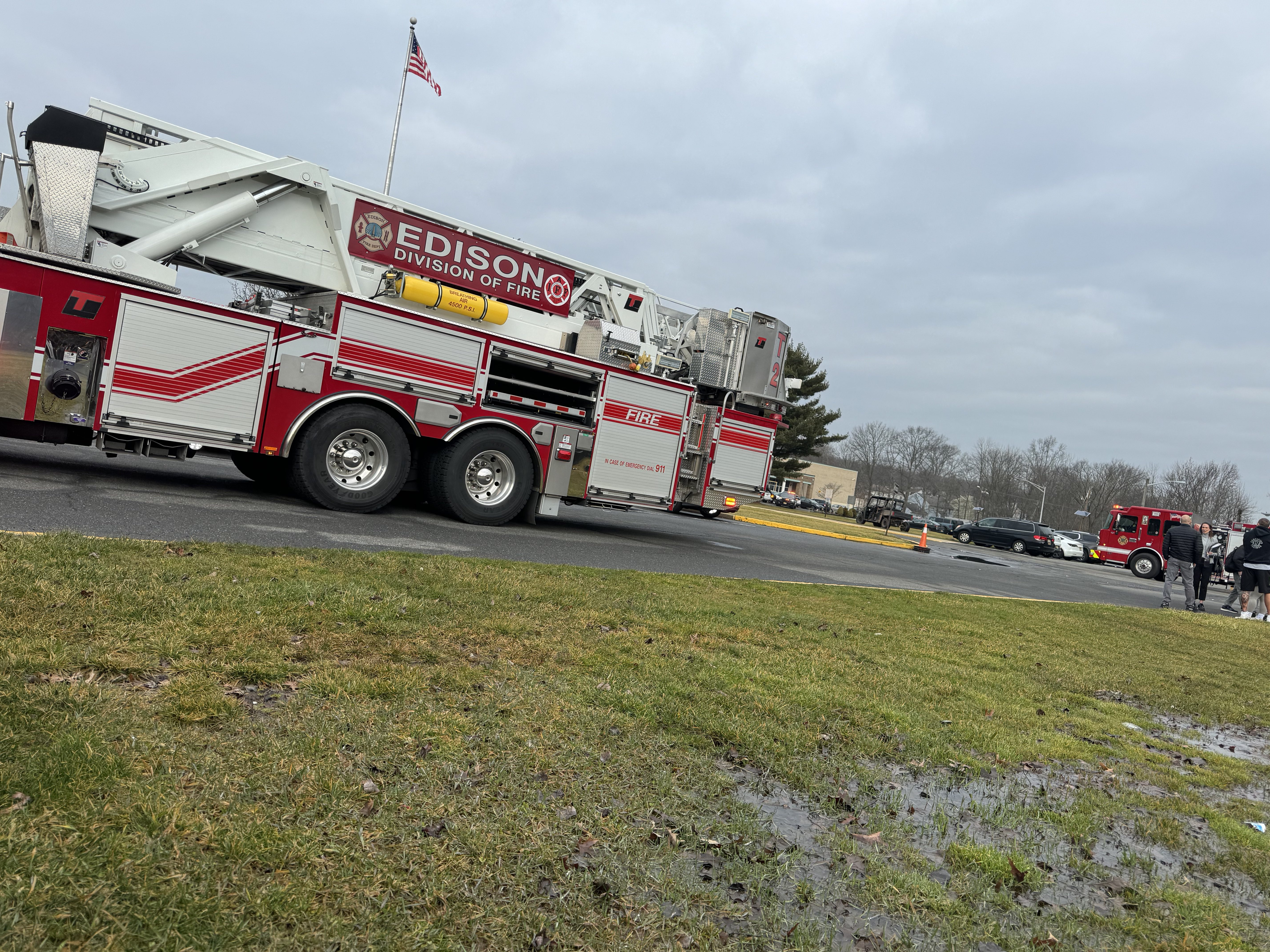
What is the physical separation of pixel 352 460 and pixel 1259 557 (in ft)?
48.1

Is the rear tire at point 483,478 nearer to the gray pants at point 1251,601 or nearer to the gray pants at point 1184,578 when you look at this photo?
the gray pants at point 1184,578

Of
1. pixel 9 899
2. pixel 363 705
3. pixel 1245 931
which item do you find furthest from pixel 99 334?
pixel 1245 931

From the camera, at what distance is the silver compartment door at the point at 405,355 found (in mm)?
9719

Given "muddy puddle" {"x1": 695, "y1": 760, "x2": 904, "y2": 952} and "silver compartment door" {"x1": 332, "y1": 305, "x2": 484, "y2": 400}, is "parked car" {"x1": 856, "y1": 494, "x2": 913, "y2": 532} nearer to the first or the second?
"silver compartment door" {"x1": 332, "y1": 305, "x2": 484, "y2": 400}

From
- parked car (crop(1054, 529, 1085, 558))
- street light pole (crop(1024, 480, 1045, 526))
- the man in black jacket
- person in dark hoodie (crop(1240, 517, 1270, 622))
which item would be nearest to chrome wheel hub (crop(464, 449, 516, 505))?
the man in black jacket

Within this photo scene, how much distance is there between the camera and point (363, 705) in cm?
348

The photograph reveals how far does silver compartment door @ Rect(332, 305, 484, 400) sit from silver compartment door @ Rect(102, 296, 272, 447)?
87cm

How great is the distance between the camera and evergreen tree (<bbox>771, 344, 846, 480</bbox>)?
172ft

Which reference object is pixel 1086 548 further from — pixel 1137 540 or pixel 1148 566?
pixel 1148 566

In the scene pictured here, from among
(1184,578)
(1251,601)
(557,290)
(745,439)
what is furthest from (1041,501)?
(557,290)

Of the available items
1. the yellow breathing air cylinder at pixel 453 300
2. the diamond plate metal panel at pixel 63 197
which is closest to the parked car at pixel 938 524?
the yellow breathing air cylinder at pixel 453 300

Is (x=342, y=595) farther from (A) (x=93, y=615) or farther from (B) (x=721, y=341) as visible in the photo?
(B) (x=721, y=341)

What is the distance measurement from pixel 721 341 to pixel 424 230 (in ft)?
15.9

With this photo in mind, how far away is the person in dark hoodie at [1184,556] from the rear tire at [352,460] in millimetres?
12783
